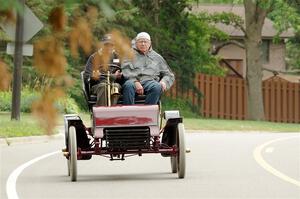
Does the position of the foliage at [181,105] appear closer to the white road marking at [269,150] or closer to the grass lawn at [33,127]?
the grass lawn at [33,127]

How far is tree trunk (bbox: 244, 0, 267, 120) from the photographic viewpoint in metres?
45.9

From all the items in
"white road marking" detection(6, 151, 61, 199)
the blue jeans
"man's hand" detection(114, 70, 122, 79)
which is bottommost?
"white road marking" detection(6, 151, 61, 199)

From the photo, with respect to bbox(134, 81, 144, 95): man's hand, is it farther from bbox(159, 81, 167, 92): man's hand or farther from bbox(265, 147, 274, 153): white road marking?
bbox(265, 147, 274, 153): white road marking

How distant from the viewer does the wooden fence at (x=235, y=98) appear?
49438mm

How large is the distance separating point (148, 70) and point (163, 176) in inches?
58.2

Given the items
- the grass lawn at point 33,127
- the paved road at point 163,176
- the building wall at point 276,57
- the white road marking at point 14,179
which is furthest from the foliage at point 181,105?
the white road marking at point 14,179

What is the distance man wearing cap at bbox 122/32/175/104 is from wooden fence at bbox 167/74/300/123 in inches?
1355

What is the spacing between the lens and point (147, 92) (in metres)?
13.7

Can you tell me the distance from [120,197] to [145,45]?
322 cm

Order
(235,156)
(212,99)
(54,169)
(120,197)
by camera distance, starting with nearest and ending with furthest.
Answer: (120,197)
(54,169)
(235,156)
(212,99)

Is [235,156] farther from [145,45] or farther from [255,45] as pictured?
[255,45]

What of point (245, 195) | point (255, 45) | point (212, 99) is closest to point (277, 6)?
point (255, 45)

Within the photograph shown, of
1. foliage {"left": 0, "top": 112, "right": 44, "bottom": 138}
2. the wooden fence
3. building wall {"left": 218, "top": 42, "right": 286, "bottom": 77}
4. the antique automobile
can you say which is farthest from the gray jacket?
building wall {"left": 218, "top": 42, "right": 286, "bottom": 77}

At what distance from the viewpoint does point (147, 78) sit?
45.8ft
